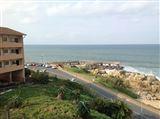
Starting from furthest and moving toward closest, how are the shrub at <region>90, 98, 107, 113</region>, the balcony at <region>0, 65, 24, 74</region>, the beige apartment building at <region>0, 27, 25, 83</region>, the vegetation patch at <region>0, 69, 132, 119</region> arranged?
the beige apartment building at <region>0, 27, 25, 83</region>
the balcony at <region>0, 65, 24, 74</region>
the shrub at <region>90, 98, 107, 113</region>
the vegetation patch at <region>0, 69, 132, 119</region>

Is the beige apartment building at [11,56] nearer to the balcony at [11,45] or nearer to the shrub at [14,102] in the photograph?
the balcony at [11,45]

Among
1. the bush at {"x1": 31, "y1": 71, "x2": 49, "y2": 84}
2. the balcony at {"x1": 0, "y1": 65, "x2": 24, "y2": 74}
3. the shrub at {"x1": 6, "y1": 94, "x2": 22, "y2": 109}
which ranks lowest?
the shrub at {"x1": 6, "y1": 94, "x2": 22, "y2": 109}

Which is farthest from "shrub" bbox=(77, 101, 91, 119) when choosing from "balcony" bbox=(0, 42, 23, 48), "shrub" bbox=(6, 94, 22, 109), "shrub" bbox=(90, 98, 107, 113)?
"balcony" bbox=(0, 42, 23, 48)

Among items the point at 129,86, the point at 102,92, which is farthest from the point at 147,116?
the point at 129,86

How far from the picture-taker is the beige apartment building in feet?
204

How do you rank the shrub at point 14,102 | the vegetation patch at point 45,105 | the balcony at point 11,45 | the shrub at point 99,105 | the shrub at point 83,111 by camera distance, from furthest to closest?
the balcony at point 11,45 < the shrub at point 99,105 < the shrub at point 14,102 < the vegetation patch at point 45,105 < the shrub at point 83,111

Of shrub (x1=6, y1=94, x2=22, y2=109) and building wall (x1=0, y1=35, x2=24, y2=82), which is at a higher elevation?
building wall (x1=0, y1=35, x2=24, y2=82)

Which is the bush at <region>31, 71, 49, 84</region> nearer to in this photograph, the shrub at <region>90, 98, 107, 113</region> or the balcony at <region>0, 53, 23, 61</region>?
the balcony at <region>0, 53, 23, 61</region>

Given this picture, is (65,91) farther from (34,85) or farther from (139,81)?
(139,81)

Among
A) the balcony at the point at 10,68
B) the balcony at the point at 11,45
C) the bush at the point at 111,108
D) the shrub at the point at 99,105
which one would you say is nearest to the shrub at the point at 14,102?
the shrub at the point at 99,105

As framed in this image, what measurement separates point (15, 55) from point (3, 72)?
16.3ft

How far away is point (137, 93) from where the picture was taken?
258 feet

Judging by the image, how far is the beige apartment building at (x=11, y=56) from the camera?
204 ft

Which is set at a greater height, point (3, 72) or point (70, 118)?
point (3, 72)
